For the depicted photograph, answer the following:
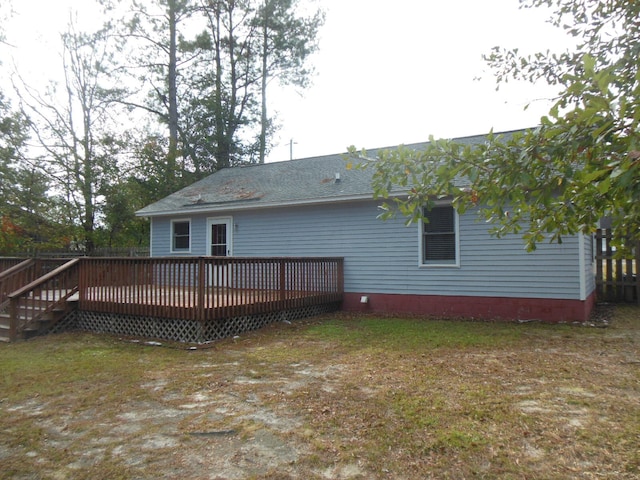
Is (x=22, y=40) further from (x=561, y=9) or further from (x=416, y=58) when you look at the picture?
(x=561, y=9)

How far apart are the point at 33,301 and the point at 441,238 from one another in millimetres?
8029

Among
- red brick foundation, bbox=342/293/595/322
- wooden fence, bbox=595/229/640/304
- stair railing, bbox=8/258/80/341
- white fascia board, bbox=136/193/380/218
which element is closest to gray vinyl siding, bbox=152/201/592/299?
red brick foundation, bbox=342/293/595/322

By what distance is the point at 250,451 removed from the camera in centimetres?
308

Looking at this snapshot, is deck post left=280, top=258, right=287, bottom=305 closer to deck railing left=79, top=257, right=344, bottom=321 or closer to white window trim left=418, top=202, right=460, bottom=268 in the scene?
deck railing left=79, top=257, right=344, bottom=321

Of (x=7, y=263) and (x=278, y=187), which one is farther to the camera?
(x=278, y=187)

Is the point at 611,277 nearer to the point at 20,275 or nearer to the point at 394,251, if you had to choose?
the point at 394,251

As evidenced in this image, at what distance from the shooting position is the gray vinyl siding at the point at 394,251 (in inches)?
326

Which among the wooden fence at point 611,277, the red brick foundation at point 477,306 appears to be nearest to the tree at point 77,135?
the red brick foundation at point 477,306

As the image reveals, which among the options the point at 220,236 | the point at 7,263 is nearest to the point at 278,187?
the point at 220,236

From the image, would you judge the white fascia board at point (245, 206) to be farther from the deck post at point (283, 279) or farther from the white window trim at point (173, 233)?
the deck post at point (283, 279)

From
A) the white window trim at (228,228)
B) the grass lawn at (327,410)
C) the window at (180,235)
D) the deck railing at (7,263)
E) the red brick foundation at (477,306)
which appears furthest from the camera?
the window at (180,235)

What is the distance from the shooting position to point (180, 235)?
1302 cm

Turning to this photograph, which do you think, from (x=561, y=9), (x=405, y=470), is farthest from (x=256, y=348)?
(x=561, y=9)

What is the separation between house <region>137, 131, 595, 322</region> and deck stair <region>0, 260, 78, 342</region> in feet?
14.3
